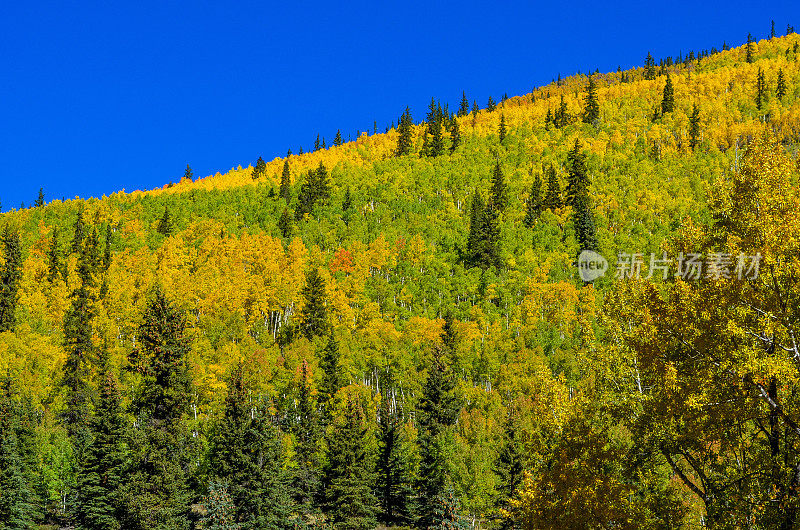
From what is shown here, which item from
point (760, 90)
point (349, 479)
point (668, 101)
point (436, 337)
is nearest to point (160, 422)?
point (349, 479)

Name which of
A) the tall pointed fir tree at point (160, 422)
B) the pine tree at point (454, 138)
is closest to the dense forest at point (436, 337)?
the tall pointed fir tree at point (160, 422)

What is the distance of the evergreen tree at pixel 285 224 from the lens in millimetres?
128625

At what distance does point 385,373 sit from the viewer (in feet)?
270

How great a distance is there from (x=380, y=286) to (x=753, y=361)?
295 ft

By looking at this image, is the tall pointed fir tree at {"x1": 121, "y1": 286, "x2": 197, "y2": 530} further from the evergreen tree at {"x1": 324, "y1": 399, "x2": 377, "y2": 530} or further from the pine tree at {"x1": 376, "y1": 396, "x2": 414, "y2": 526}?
the pine tree at {"x1": 376, "y1": 396, "x2": 414, "y2": 526}

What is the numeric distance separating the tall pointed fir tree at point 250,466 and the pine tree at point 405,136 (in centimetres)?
13535

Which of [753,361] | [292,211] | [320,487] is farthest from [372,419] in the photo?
[292,211]

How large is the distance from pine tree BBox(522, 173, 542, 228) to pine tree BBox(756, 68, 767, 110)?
271 ft

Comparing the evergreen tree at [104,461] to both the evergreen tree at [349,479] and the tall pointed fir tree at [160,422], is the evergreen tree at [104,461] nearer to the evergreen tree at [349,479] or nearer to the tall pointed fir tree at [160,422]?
the tall pointed fir tree at [160,422]

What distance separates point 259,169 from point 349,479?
14950 centimetres

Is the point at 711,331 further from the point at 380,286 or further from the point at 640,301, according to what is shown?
the point at 380,286

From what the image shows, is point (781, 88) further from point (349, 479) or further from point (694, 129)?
point (349, 479)

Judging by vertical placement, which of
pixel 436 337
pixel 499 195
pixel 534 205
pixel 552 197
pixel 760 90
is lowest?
pixel 436 337

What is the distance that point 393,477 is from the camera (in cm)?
5425
